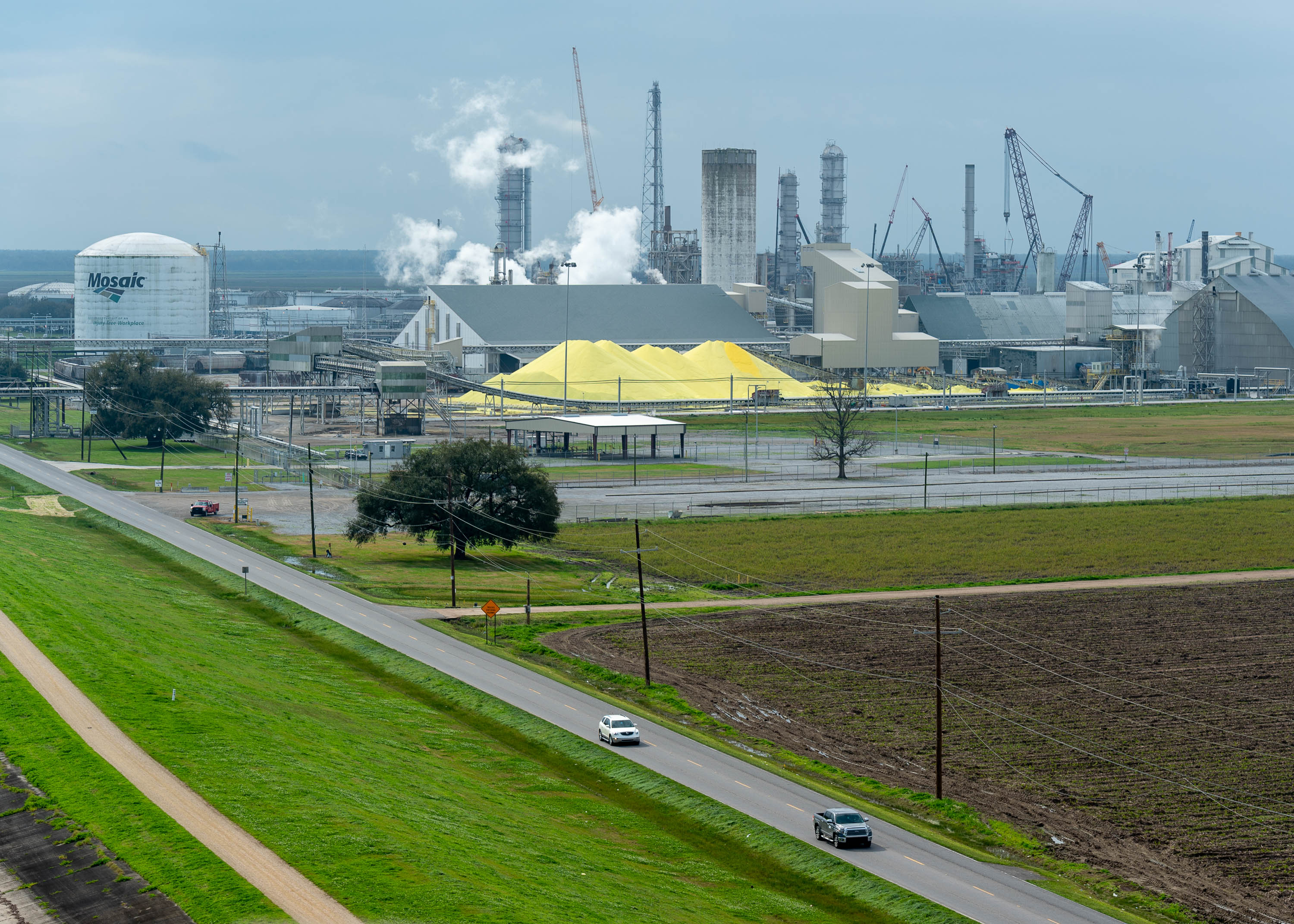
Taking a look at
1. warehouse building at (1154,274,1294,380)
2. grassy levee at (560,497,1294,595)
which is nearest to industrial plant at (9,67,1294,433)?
warehouse building at (1154,274,1294,380)

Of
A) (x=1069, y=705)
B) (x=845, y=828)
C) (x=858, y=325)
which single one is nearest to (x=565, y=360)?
(x=858, y=325)

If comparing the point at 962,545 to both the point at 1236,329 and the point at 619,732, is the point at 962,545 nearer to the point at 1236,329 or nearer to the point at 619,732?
the point at 619,732

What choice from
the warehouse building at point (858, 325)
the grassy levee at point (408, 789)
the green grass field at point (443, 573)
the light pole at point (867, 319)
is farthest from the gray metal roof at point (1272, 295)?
the grassy levee at point (408, 789)

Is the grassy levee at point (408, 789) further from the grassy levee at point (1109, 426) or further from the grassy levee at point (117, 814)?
the grassy levee at point (1109, 426)

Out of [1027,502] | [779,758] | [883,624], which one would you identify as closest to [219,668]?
[779,758]

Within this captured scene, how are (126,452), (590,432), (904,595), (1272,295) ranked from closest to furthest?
1. (904,595)
2. (590,432)
3. (126,452)
4. (1272,295)

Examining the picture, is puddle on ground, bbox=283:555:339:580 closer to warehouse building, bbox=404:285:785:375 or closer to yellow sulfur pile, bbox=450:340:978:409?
yellow sulfur pile, bbox=450:340:978:409
